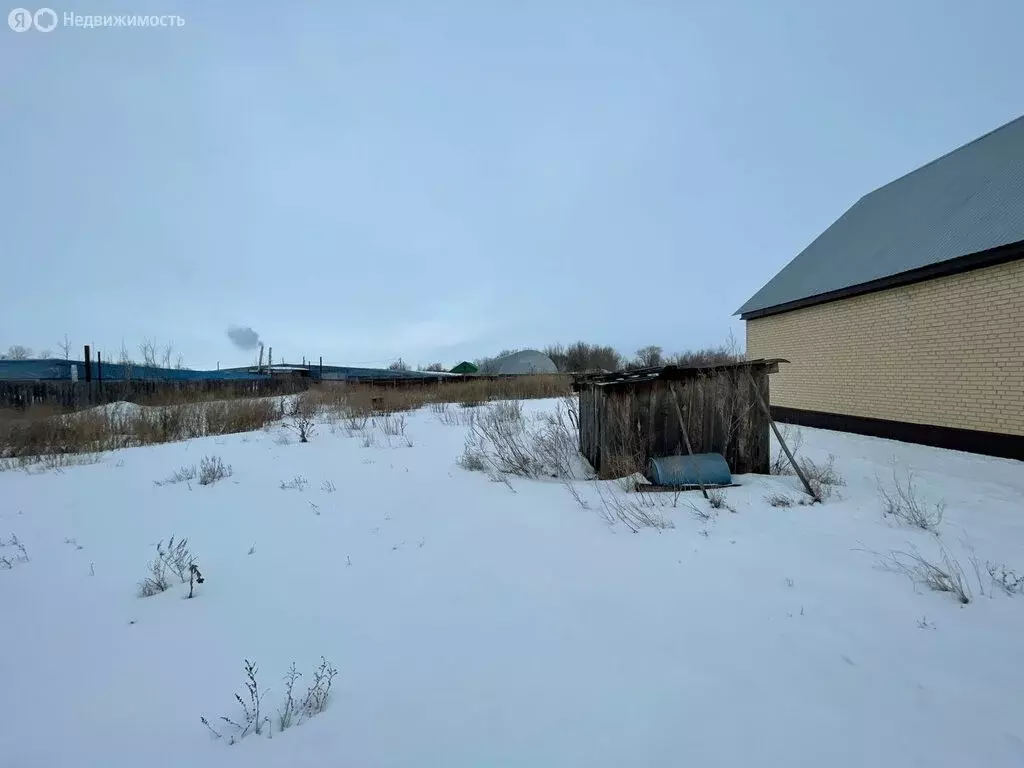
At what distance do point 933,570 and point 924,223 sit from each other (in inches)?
417

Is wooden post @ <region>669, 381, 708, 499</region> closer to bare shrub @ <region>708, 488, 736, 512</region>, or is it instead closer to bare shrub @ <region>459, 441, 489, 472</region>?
Answer: bare shrub @ <region>708, 488, 736, 512</region>

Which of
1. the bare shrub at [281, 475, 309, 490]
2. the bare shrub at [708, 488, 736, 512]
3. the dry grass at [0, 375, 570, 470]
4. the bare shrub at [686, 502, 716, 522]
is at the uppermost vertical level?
the dry grass at [0, 375, 570, 470]

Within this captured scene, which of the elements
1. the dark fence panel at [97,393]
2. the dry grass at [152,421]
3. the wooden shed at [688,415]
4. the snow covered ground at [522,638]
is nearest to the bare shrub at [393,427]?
the dry grass at [152,421]

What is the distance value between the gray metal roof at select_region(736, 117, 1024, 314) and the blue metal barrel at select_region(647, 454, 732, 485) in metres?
6.74

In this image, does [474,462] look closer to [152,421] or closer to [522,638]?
[522,638]

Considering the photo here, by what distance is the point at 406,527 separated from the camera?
4.84m

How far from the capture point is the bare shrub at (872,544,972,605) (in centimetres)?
304

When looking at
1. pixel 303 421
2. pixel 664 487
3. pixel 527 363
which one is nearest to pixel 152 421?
pixel 303 421

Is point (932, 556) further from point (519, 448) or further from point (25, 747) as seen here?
point (25, 747)

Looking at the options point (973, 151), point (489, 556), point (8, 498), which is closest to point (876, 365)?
point (973, 151)

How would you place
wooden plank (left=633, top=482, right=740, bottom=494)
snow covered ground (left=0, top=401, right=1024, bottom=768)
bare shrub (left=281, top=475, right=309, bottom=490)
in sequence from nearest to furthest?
snow covered ground (left=0, top=401, right=1024, bottom=768) < wooden plank (left=633, top=482, right=740, bottom=494) < bare shrub (left=281, top=475, right=309, bottom=490)

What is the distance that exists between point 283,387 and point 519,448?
65.2 feet

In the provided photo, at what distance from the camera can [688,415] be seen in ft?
21.5

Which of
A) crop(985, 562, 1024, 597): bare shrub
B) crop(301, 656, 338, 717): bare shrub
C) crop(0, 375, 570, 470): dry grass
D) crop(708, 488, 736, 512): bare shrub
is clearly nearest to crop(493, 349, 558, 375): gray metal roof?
crop(0, 375, 570, 470): dry grass
